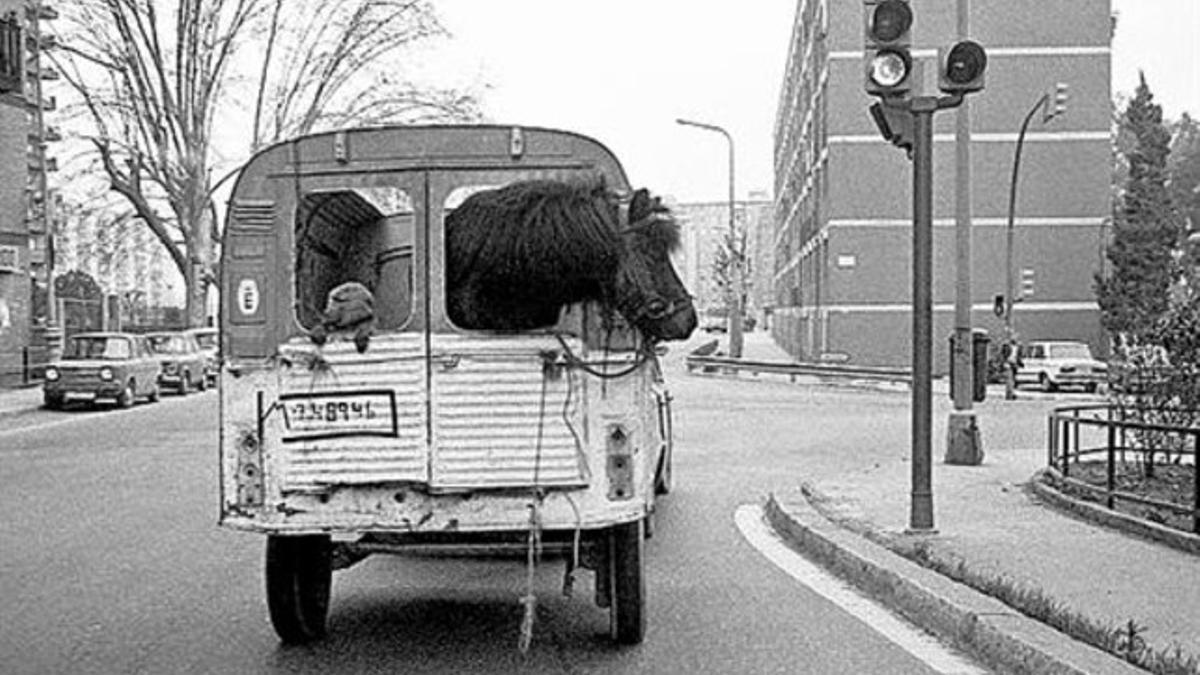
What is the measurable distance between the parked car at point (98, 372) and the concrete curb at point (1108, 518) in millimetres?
24949

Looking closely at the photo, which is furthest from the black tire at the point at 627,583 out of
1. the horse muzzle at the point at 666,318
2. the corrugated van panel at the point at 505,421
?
the horse muzzle at the point at 666,318

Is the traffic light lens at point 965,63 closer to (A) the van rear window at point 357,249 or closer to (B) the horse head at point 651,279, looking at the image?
(B) the horse head at point 651,279

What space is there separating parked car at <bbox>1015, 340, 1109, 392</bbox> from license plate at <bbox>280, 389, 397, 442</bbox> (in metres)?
36.6

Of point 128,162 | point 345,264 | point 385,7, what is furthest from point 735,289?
point 345,264

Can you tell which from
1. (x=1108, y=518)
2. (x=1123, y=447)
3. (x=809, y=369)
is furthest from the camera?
(x=809, y=369)

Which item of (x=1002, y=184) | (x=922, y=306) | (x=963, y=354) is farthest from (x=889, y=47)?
(x=1002, y=184)

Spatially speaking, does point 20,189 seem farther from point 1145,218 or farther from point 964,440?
point 1145,218

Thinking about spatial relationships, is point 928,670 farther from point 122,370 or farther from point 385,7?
point 385,7

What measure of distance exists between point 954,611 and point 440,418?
9.41 feet

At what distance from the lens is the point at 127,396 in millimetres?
36656

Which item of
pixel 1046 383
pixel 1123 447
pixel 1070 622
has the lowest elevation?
pixel 1046 383

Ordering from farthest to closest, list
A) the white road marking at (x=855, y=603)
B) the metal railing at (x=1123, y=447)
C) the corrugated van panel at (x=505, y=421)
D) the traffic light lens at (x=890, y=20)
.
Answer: the metal railing at (x=1123, y=447) → the traffic light lens at (x=890, y=20) → the white road marking at (x=855, y=603) → the corrugated van panel at (x=505, y=421)

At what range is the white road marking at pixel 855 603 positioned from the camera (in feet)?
26.7

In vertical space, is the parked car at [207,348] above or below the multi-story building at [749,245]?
below
